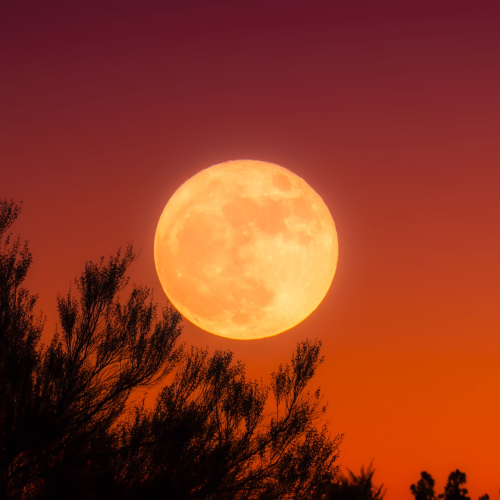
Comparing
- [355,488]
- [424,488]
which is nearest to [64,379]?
A: [355,488]

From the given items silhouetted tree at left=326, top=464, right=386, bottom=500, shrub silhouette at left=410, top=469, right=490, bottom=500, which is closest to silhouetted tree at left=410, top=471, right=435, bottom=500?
shrub silhouette at left=410, top=469, right=490, bottom=500

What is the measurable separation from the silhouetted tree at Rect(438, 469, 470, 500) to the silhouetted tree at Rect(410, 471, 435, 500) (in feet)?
3.40

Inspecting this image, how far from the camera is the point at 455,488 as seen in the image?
43.8 meters

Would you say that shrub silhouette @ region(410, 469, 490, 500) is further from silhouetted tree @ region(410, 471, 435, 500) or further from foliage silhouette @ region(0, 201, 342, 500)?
foliage silhouette @ region(0, 201, 342, 500)

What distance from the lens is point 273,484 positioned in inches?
621

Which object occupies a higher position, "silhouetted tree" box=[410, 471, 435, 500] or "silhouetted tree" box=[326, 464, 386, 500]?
"silhouetted tree" box=[410, 471, 435, 500]

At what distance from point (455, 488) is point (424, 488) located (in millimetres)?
2759

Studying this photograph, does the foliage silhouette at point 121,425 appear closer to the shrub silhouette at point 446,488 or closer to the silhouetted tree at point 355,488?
the silhouetted tree at point 355,488

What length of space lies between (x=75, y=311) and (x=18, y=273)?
185 centimetres

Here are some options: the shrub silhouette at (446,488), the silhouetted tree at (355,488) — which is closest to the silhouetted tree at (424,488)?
the shrub silhouette at (446,488)

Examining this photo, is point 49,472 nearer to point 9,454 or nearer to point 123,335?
point 9,454

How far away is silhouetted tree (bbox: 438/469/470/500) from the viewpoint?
141 ft

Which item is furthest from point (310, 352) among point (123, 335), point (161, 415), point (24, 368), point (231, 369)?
point (24, 368)

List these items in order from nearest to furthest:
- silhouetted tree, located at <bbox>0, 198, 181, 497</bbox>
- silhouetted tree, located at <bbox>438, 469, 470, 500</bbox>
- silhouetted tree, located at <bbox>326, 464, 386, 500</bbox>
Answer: silhouetted tree, located at <bbox>0, 198, 181, 497</bbox> < silhouetted tree, located at <bbox>326, 464, 386, 500</bbox> < silhouetted tree, located at <bbox>438, 469, 470, 500</bbox>
